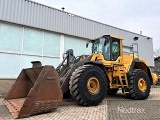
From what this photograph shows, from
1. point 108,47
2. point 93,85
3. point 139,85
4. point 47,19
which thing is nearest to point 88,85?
point 93,85

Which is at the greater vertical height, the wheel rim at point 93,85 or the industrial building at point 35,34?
the industrial building at point 35,34

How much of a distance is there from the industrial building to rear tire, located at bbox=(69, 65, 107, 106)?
5.67 meters

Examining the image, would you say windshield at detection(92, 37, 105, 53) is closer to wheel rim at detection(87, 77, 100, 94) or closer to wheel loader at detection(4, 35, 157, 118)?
wheel loader at detection(4, 35, 157, 118)

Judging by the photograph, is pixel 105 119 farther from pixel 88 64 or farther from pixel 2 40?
pixel 2 40

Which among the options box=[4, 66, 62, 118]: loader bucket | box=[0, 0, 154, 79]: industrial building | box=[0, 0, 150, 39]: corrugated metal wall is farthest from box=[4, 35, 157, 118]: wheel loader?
box=[0, 0, 150, 39]: corrugated metal wall

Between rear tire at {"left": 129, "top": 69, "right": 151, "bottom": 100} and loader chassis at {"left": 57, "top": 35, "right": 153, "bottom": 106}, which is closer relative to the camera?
loader chassis at {"left": 57, "top": 35, "right": 153, "bottom": 106}

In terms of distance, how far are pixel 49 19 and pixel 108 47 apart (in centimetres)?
545

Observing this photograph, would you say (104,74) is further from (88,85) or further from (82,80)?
(82,80)

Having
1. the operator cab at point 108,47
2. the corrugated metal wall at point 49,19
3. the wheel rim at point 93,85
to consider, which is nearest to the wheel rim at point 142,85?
the operator cab at point 108,47

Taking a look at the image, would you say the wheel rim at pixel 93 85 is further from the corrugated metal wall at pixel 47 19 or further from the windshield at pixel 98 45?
the corrugated metal wall at pixel 47 19

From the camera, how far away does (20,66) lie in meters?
12.7

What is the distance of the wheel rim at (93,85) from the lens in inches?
322

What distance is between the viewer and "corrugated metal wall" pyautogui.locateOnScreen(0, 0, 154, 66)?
1238 centimetres

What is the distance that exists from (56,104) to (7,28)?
7158 millimetres
